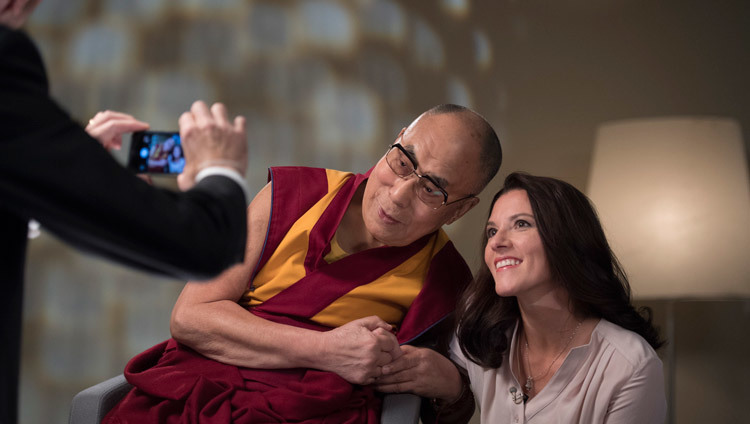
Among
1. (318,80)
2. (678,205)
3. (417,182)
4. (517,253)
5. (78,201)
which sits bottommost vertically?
(678,205)

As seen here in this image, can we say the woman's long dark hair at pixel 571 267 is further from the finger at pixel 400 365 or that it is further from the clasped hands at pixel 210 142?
the clasped hands at pixel 210 142

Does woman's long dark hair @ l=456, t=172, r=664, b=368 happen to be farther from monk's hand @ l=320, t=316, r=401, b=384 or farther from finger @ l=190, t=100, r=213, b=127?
finger @ l=190, t=100, r=213, b=127

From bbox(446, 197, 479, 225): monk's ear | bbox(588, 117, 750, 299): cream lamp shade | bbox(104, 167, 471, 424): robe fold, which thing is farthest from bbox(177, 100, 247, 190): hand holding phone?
bbox(588, 117, 750, 299): cream lamp shade

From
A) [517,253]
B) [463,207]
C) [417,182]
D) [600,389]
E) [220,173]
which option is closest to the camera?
[220,173]

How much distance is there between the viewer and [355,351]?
1.62m

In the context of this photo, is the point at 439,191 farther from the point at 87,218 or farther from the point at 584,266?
the point at 87,218

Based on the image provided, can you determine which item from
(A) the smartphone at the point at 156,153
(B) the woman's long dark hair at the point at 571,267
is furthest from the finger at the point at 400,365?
(A) the smartphone at the point at 156,153

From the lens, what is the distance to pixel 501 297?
1859 millimetres

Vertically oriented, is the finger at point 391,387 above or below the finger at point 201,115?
below

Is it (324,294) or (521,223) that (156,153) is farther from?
(521,223)

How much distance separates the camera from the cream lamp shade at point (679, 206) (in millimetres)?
2178

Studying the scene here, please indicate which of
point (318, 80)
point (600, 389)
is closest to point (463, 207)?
point (600, 389)

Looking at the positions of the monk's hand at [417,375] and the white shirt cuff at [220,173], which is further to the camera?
the monk's hand at [417,375]

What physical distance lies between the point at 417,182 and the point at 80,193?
3.61 ft
